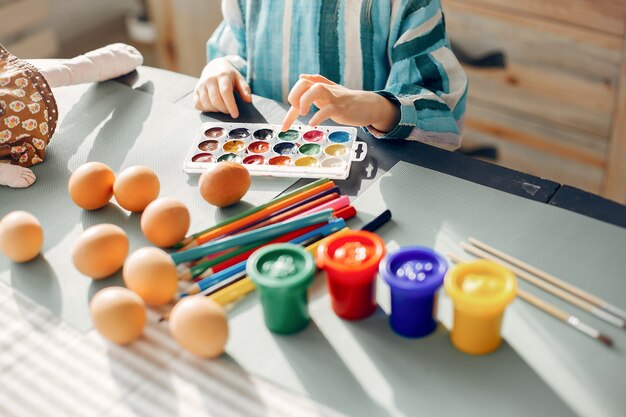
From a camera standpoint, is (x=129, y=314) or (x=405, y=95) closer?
(x=129, y=314)

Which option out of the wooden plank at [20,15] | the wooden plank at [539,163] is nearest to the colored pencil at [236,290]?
the wooden plank at [539,163]

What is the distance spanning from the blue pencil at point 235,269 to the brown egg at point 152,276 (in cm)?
2

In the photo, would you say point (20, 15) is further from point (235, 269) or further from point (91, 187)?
point (235, 269)

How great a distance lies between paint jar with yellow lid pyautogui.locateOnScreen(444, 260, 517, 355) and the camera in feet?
2.02

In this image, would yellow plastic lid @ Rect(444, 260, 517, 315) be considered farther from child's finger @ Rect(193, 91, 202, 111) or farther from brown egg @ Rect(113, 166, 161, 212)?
child's finger @ Rect(193, 91, 202, 111)

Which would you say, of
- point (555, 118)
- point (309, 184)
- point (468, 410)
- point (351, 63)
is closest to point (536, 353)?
point (468, 410)

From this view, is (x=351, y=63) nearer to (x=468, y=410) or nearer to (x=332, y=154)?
(x=332, y=154)

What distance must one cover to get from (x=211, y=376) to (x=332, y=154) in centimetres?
37

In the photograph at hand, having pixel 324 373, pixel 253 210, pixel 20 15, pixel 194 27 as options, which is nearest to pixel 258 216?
pixel 253 210

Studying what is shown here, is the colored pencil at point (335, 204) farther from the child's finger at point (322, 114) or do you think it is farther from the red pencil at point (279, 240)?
the child's finger at point (322, 114)

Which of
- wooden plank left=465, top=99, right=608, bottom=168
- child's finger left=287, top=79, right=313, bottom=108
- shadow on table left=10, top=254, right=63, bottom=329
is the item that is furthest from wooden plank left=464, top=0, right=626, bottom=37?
shadow on table left=10, top=254, right=63, bottom=329

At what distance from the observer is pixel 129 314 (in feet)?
2.18

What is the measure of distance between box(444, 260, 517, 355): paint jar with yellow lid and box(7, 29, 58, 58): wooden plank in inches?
71.2

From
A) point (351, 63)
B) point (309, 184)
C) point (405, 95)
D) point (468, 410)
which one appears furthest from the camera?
point (351, 63)
